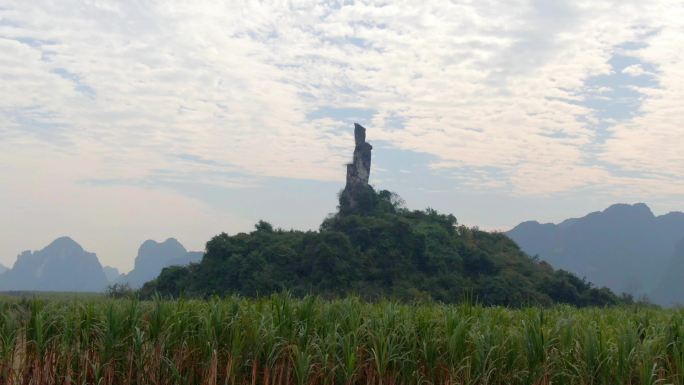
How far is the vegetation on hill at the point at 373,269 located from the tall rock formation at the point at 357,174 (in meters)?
8.31

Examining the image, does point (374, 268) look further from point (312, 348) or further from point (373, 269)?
point (312, 348)

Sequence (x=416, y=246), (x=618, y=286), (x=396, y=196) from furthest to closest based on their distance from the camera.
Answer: (x=618, y=286) < (x=396, y=196) < (x=416, y=246)

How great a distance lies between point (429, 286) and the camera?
52656 mm

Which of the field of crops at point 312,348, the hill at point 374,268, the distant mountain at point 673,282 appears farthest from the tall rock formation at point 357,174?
the distant mountain at point 673,282

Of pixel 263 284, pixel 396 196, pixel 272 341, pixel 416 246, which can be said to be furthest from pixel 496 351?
pixel 396 196

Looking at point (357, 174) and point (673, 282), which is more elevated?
point (357, 174)

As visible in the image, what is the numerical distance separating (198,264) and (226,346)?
4500cm

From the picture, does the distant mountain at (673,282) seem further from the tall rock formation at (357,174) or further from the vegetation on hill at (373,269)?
the vegetation on hill at (373,269)

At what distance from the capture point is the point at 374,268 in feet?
176

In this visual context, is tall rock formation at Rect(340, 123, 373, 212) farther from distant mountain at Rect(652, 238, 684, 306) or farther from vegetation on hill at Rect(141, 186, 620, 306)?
distant mountain at Rect(652, 238, 684, 306)

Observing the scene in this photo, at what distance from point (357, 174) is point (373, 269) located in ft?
66.6

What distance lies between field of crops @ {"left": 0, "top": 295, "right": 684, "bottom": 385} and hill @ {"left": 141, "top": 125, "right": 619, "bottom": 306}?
119ft

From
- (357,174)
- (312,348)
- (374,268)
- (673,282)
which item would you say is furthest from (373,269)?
(673,282)

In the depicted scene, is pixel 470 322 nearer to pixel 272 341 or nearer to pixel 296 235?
pixel 272 341
